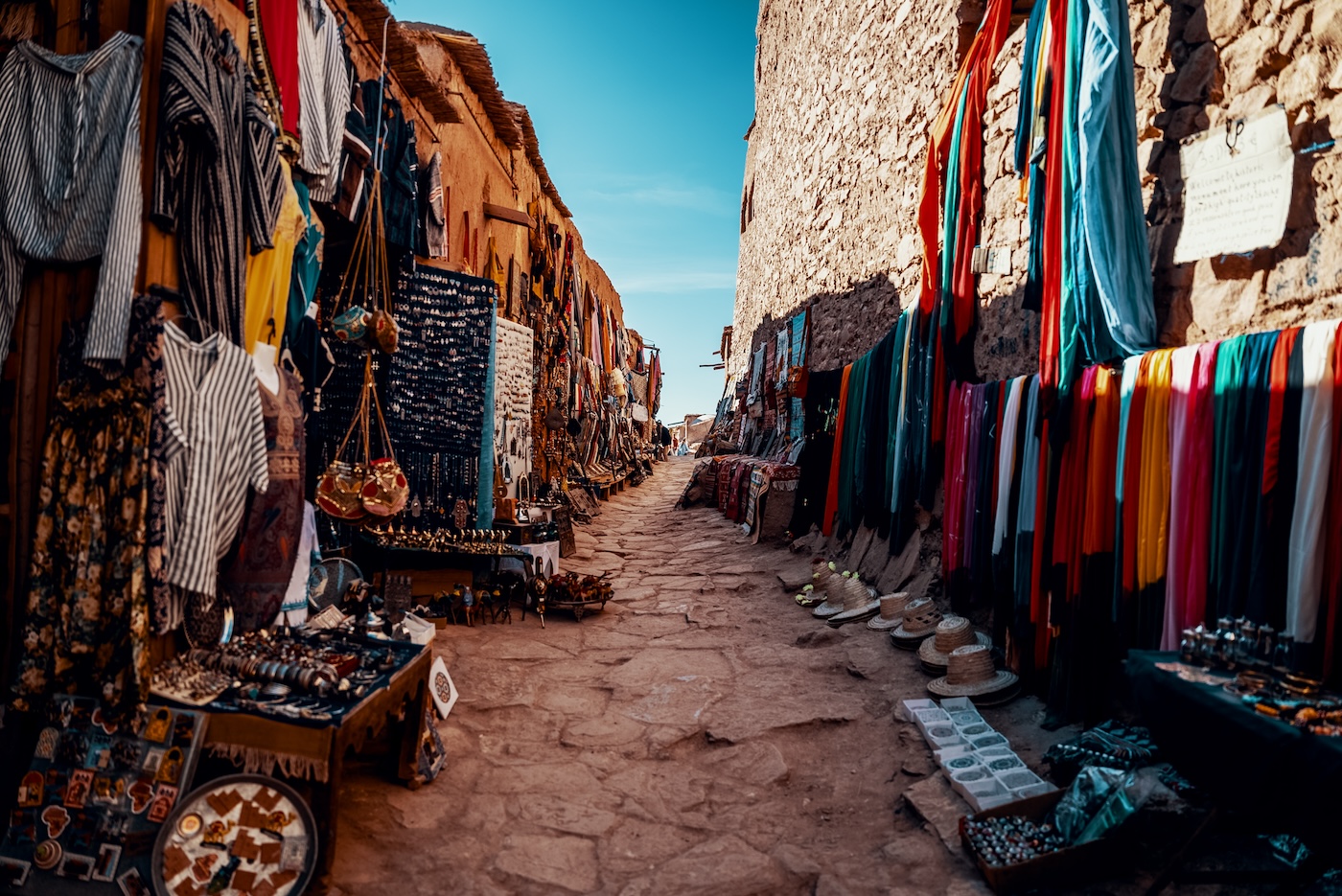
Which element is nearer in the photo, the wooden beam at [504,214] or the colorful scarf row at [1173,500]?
the colorful scarf row at [1173,500]

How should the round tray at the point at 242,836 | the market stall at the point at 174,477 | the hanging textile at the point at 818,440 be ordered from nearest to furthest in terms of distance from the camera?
the round tray at the point at 242,836, the market stall at the point at 174,477, the hanging textile at the point at 818,440

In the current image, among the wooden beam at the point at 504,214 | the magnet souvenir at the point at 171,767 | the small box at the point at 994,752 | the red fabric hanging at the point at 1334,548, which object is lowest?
the small box at the point at 994,752

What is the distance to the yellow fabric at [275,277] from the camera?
10.5 feet

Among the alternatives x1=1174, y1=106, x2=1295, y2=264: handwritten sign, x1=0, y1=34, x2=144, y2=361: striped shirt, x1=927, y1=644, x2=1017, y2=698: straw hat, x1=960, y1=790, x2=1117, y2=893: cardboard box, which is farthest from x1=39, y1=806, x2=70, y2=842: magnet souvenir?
x1=1174, y1=106, x2=1295, y2=264: handwritten sign

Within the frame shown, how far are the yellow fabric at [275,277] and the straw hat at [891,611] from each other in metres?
3.95

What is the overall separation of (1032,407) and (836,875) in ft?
8.29

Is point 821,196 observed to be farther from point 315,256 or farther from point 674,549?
point 315,256

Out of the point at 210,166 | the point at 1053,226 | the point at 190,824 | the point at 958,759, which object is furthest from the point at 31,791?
the point at 1053,226

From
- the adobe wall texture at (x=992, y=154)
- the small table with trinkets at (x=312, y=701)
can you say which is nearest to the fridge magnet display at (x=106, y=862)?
the small table with trinkets at (x=312, y=701)

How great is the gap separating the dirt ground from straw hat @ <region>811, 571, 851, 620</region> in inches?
5.1

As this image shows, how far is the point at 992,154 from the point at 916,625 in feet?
10.5

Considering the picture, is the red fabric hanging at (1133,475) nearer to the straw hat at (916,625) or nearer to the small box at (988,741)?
the small box at (988,741)

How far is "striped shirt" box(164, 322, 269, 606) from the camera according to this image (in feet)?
8.54

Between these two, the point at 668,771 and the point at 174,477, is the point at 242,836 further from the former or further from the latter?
the point at 668,771
